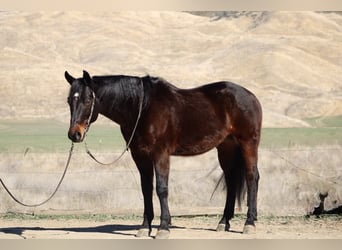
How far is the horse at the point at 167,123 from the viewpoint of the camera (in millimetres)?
7242

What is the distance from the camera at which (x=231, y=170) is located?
8.19 metres

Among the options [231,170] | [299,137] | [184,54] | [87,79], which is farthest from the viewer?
[184,54]

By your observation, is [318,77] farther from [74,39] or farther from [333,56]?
[74,39]

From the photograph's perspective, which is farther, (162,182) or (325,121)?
(325,121)

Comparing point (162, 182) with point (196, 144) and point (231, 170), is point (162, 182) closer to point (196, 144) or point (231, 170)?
point (196, 144)

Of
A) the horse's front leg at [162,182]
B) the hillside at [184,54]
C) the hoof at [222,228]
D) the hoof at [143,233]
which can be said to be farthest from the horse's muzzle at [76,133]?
the hillside at [184,54]

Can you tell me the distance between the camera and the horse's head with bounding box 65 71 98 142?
7.00m

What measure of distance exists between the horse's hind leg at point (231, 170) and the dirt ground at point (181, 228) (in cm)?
33

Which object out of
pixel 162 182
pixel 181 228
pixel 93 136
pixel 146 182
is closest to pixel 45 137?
pixel 93 136

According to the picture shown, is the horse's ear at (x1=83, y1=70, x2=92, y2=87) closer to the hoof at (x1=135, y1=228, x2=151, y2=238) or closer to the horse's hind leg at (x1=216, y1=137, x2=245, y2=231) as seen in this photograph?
the hoof at (x1=135, y1=228, x2=151, y2=238)

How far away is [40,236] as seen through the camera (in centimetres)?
748

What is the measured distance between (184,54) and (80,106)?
5.04 m
